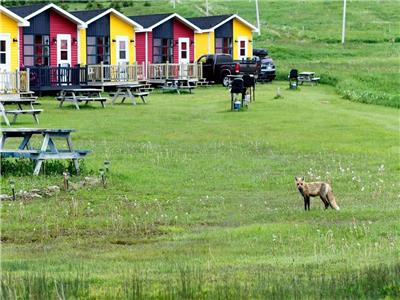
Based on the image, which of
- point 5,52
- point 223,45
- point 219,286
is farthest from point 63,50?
point 219,286

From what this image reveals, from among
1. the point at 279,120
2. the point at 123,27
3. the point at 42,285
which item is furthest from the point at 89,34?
the point at 42,285

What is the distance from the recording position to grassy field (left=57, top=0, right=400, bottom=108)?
2275 inches

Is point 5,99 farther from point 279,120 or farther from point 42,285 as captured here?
point 42,285

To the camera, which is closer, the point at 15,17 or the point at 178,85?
the point at 15,17

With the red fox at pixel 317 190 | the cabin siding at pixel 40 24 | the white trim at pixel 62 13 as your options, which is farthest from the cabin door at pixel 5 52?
the red fox at pixel 317 190

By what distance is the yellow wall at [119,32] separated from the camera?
5738 cm

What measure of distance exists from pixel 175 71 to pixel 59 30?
7600 mm

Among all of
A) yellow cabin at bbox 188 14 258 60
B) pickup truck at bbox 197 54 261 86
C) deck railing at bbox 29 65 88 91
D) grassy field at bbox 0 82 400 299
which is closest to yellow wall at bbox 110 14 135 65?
pickup truck at bbox 197 54 261 86

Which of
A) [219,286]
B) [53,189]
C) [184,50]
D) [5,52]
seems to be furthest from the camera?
[184,50]

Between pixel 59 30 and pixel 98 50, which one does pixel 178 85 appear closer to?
pixel 98 50

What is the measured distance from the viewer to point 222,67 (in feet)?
193

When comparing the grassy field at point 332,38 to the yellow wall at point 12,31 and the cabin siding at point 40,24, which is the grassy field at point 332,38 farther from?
the yellow wall at point 12,31

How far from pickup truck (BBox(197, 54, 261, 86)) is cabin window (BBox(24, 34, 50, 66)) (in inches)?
393

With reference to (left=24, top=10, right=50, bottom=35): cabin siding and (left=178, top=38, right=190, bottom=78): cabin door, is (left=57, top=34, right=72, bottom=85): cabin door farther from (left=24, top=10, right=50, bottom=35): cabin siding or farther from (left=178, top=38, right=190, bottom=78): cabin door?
(left=178, top=38, right=190, bottom=78): cabin door
